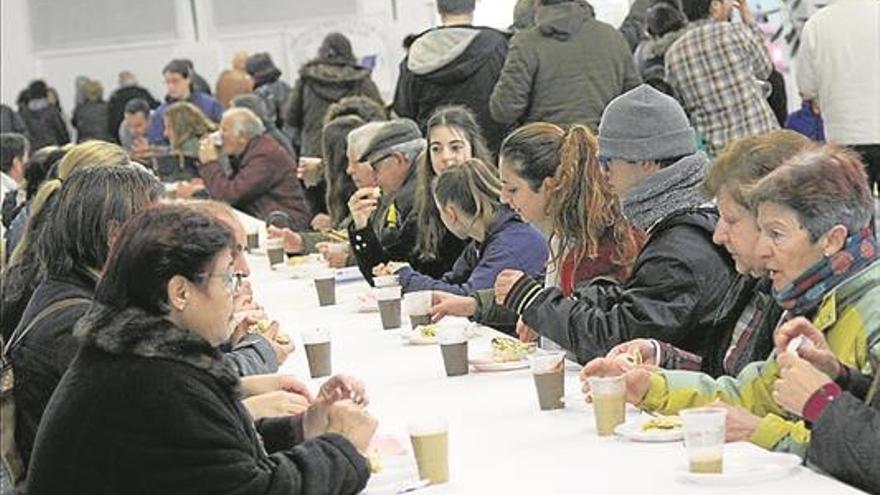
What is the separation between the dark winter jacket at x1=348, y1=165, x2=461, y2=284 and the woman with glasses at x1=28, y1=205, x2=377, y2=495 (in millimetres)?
3165

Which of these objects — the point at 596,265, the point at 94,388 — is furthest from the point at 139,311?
the point at 596,265

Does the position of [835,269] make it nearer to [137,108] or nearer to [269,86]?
[269,86]

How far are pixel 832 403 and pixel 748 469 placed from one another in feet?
0.65

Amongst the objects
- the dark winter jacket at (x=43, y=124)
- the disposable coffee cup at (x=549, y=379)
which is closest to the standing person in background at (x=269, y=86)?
the dark winter jacket at (x=43, y=124)

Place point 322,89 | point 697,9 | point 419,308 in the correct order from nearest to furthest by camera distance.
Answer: point 419,308 < point 697,9 < point 322,89

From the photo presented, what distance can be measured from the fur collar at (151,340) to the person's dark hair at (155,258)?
26mm

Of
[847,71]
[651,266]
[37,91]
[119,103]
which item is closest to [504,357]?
[651,266]

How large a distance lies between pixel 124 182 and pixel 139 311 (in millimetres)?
1254

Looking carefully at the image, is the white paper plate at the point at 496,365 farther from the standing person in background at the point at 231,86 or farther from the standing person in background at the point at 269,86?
the standing person in background at the point at 231,86

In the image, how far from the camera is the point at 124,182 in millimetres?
3846

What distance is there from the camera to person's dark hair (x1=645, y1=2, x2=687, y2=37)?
8.00m

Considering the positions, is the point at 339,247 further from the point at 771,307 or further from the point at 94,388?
the point at 94,388

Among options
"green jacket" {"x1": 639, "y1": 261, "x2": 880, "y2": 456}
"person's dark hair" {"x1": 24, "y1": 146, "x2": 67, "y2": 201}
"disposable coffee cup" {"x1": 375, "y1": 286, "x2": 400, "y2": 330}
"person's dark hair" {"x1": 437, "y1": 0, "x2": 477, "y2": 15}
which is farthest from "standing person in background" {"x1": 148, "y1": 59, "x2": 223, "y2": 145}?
"green jacket" {"x1": 639, "y1": 261, "x2": 880, "y2": 456}

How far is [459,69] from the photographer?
775 cm
